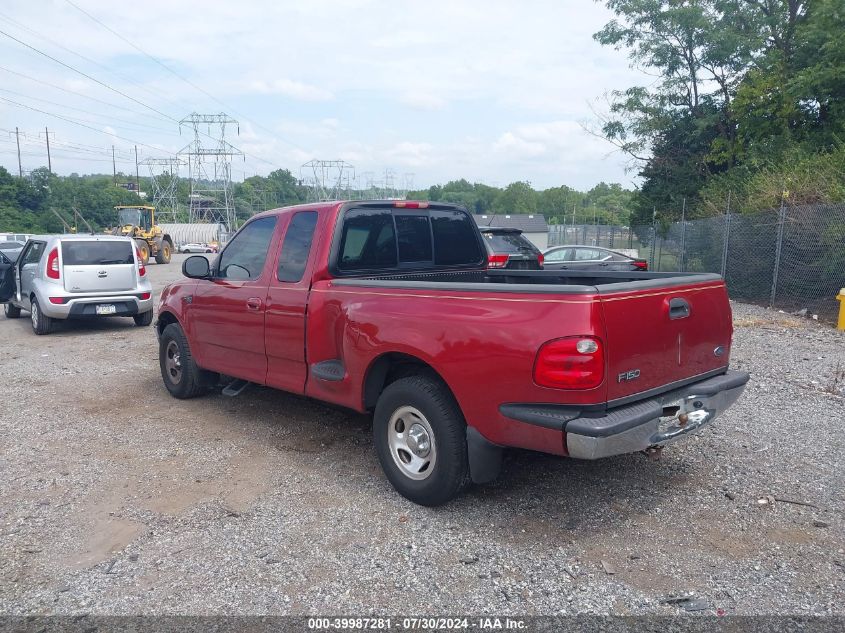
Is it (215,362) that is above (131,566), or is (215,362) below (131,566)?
above

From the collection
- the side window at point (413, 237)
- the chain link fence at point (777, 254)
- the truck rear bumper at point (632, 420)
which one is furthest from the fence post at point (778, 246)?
the truck rear bumper at point (632, 420)

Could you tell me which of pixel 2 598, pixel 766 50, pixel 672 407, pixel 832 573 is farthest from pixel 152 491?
pixel 766 50

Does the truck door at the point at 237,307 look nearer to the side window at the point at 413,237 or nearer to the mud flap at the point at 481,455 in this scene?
the side window at the point at 413,237

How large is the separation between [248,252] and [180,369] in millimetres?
1786

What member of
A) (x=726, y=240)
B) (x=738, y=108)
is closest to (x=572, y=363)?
(x=726, y=240)

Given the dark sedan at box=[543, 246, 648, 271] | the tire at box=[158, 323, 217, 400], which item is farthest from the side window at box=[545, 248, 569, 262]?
the tire at box=[158, 323, 217, 400]

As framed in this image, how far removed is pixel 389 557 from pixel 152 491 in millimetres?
1935

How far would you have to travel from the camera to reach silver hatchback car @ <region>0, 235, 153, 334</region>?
11.1m

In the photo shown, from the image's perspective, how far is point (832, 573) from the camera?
3371 millimetres

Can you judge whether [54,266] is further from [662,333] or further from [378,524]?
[662,333]

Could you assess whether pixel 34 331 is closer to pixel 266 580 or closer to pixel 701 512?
pixel 266 580

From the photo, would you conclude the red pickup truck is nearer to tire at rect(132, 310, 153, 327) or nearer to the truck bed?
the truck bed

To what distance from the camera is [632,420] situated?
343 centimetres

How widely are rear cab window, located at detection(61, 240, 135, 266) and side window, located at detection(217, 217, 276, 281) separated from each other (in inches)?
257
